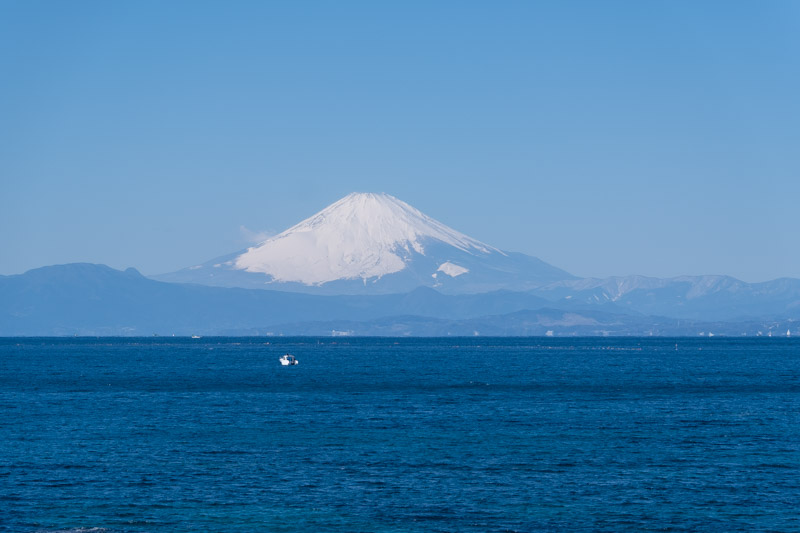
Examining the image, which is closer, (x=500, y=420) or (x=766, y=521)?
(x=766, y=521)

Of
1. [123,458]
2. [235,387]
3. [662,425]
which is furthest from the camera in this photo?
[235,387]

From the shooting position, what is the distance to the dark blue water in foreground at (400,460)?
1799 inches

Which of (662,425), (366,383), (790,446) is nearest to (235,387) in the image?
(366,383)

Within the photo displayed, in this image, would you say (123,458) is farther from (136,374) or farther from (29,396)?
(136,374)

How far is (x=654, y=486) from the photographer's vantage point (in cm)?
5225

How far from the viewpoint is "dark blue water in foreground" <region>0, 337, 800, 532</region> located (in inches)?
1799

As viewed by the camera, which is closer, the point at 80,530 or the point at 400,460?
the point at 80,530

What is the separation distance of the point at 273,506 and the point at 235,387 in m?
74.3

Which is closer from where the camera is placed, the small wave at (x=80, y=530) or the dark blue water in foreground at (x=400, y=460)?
the small wave at (x=80, y=530)

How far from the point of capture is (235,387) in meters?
120

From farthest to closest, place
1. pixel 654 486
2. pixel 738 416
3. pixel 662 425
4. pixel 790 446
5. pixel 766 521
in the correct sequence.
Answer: pixel 738 416
pixel 662 425
pixel 790 446
pixel 654 486
pixel 766 521

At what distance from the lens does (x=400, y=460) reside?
59438 millimetres

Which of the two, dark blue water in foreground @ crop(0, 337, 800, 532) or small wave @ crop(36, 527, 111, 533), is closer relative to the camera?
small wave @ crop(36, 527, 111, 533)

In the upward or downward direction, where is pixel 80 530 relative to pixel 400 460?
Answer: downward
